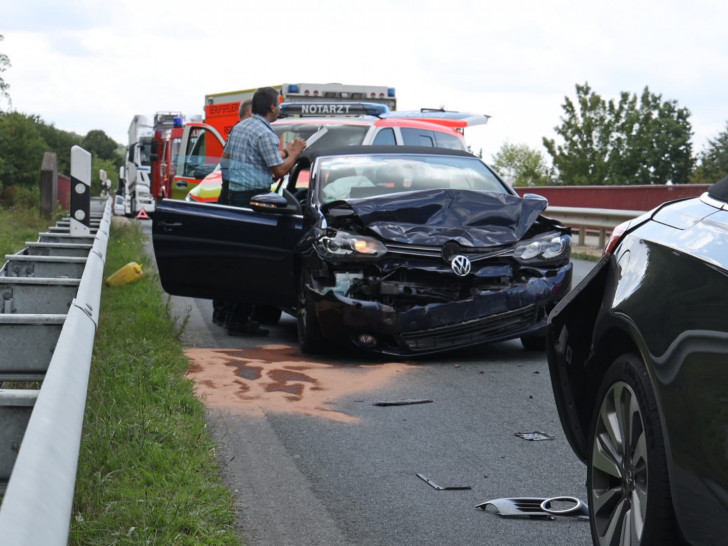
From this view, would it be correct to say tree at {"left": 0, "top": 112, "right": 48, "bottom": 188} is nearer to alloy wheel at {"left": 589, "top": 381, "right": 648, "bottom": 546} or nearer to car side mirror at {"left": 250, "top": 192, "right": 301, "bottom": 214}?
car side mirror at {"left": 250, "top": 192, "right": 301, "bottom": 214}

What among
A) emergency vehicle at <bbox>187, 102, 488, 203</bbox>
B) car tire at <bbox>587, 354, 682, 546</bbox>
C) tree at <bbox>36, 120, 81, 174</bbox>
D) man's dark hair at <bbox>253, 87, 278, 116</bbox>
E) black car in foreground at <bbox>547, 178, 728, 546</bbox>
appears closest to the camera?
black car in foreground at <bbox>547, 178, 728, 546</bbox>

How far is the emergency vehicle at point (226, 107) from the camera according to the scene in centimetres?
1872

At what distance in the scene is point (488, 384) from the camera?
7.42 metres

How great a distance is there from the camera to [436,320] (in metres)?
7.97

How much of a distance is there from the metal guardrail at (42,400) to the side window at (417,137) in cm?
911

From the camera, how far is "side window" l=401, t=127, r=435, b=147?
15938 millimetres

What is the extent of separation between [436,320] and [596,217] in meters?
13.8

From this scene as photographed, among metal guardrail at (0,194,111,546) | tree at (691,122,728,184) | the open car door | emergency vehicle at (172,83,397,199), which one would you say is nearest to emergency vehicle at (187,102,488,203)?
emergency vehicle at (172,83,397,199)

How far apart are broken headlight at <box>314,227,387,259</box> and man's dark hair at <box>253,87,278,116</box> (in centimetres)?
264

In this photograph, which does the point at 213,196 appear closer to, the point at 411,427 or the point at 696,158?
the point at 411,427

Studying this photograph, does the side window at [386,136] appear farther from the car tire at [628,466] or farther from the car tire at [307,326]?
the car tire at [628,466]

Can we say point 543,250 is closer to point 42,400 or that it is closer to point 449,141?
point 42,400

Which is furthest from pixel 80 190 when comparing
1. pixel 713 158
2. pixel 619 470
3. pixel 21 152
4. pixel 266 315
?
pixel 21 152

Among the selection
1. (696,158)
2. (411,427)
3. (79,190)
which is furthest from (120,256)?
(696,158)
